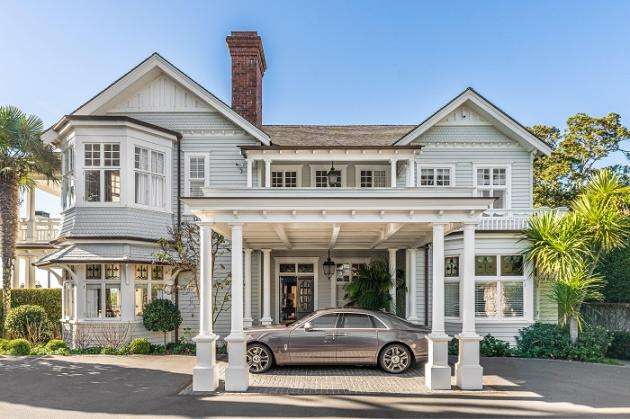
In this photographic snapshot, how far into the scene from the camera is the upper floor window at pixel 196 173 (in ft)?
57.0

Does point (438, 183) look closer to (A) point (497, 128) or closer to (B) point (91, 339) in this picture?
(A) point (497, 128)

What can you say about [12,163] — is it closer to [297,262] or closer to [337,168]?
[297,262]

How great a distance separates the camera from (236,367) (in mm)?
10609

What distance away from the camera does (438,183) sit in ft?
59.2

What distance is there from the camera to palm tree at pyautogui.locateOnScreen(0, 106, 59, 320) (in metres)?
16.8

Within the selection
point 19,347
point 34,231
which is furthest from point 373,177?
point 34,231

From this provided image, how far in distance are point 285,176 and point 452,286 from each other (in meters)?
6.28

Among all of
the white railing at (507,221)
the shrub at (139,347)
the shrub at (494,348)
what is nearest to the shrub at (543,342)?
the shrub at (494,348)

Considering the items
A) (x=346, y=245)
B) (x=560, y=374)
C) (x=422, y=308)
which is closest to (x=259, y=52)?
(x=346, y=245)

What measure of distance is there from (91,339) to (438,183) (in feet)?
36.7

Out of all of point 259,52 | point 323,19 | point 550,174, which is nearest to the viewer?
point 323,19

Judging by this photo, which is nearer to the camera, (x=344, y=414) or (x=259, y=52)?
(x=344, y=414)

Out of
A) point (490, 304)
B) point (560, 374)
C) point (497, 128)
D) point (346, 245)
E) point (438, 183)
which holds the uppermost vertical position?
point (497, 128)

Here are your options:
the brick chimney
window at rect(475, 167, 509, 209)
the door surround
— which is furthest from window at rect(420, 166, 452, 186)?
the brick chimney
